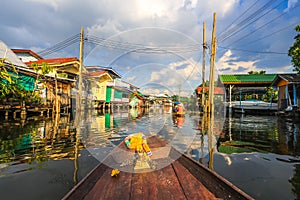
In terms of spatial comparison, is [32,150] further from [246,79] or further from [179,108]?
[246,79]

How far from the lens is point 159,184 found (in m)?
2.78

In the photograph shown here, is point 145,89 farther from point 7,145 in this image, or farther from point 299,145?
point 299,145

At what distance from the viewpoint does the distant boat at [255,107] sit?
21.5 m

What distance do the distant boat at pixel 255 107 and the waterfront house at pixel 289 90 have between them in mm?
1283

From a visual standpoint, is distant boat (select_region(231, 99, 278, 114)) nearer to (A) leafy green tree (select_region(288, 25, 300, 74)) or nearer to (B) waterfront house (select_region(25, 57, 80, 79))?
(A) leafy green tree (select_region(288, 25, 300, 74))

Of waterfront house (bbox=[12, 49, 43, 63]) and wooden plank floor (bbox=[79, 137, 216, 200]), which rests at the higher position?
waterfront house (bbox=[12, 49, 43, 63])

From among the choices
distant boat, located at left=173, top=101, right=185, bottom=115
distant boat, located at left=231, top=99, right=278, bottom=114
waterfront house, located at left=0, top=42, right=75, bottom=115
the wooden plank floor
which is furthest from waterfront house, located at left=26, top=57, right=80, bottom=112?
distant boat, located at left=231, top=99, right=278, bottom=114

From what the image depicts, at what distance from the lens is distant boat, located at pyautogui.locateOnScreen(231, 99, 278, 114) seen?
70.5 ft

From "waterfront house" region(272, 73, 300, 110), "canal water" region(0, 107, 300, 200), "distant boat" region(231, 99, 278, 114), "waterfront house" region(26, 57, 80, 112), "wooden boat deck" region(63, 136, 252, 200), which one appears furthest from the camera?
"distant boat" region(231, 99, 278, 114)

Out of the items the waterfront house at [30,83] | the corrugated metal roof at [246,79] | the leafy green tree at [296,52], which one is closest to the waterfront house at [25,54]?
the waterfront house at [30,83]

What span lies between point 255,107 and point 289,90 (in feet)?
14.9

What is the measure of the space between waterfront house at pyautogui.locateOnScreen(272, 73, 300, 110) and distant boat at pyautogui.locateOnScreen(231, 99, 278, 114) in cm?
128

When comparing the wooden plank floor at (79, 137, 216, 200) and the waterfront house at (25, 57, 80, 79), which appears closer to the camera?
the wooden plank floor at (79, 137, 216, 200)

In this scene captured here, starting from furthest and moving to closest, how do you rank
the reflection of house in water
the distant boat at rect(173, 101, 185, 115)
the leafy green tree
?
the distant boat at rect(173, 101, 185, 115), the leafy green tree, the reflection of house in water
